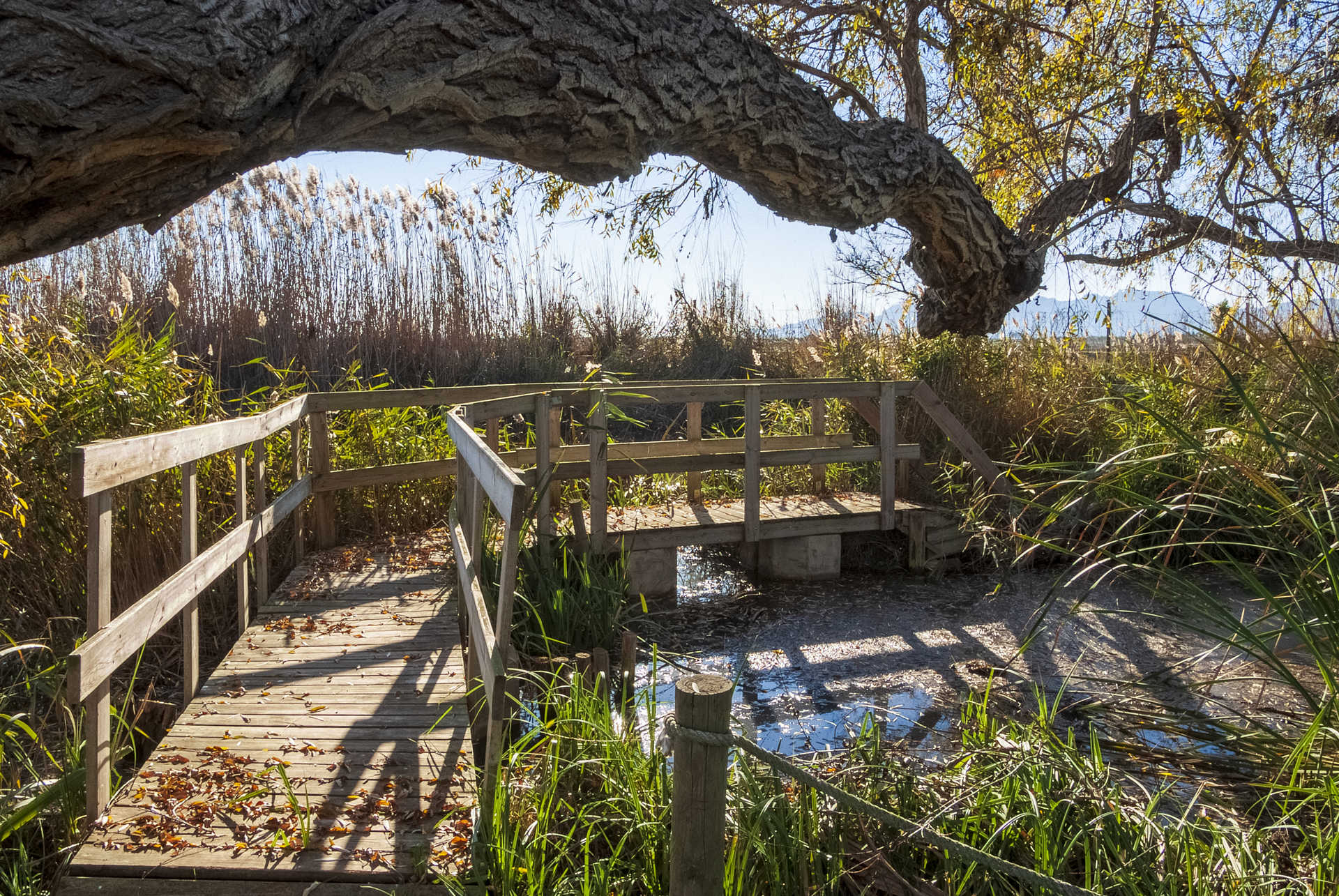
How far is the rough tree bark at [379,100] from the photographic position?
240 centimetres

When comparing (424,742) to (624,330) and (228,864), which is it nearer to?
(228,864)

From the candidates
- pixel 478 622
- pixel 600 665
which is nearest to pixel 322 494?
pixel 600 665

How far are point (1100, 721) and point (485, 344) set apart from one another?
8.00 meters

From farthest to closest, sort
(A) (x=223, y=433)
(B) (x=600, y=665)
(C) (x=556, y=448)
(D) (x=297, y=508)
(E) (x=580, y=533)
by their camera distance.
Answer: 1. (C) (x=556, y=448)
2. (E) (x=580, y=533)
3. (D) (x=297, y=508)
4. (A) (x=223, y=433)
5. (B) (x=600, y=665)

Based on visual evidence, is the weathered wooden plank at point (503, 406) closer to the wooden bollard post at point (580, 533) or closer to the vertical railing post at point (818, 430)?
the wooden bollard post at point (580, 533)

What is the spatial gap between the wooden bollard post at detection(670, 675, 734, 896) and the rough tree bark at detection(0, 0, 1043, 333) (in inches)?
84.0

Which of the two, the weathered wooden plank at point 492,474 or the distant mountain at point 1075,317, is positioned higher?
the distant mountain at point 1075,317

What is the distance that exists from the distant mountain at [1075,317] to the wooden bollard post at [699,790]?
5.13 metres

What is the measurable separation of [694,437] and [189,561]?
4.31m

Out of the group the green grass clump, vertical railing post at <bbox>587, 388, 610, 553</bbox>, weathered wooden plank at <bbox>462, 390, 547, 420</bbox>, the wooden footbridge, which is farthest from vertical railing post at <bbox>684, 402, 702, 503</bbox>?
the green grass clump

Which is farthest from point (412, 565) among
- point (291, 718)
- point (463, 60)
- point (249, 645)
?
point (463, 60)

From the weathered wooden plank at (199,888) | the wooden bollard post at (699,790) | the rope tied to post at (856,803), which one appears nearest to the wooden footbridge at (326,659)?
the weathered wooden plank at (199,888)

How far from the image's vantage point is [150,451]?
116 inches

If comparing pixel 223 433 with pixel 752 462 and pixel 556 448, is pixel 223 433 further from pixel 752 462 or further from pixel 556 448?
pixel 752 462
